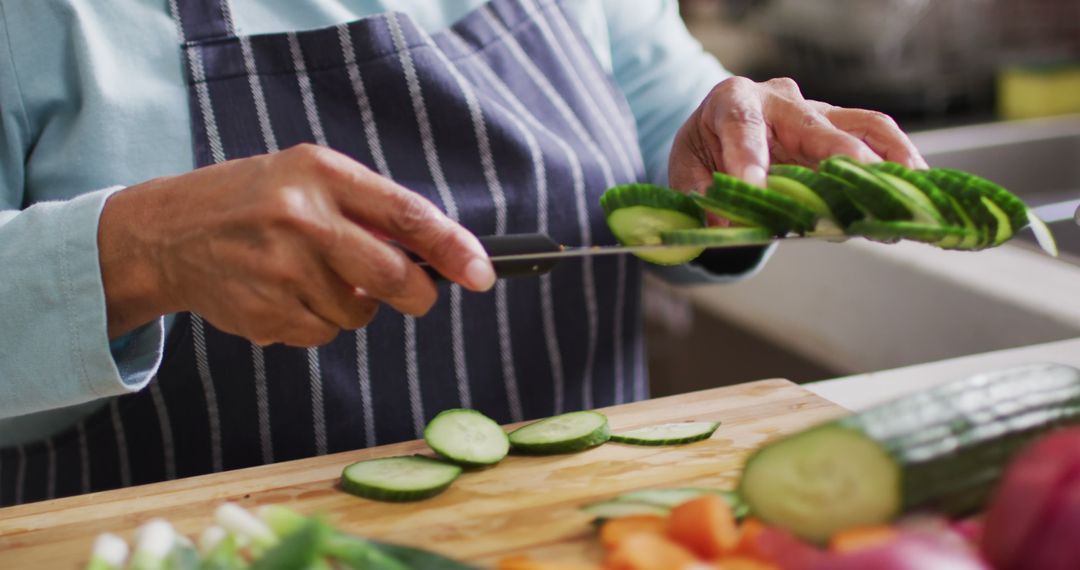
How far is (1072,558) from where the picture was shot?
0.87 m

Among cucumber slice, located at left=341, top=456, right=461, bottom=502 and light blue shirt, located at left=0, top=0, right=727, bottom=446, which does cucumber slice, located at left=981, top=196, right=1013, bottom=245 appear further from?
light blue shirt, located at left=0, top=0, right=727, bottom=446

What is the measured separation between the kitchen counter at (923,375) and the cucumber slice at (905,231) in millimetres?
302

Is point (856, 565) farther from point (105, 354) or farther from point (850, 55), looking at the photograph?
point (850, 55)

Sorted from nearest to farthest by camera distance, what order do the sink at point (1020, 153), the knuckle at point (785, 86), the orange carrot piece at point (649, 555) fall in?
1. the orange carrot piece at point (649, 555)
2. the knuckle at point (785, 86)
3. the sink at point (1020, 153)

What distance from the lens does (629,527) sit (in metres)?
1.09

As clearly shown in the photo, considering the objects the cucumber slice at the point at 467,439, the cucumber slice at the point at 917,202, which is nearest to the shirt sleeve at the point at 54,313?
the cucumber slice at the point at 467,439

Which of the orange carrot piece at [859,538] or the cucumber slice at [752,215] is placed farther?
the cucumber slice at [752,215]

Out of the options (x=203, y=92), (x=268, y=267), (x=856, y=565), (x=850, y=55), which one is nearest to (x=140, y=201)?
(x=268, y=267)

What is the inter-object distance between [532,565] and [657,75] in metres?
1.19

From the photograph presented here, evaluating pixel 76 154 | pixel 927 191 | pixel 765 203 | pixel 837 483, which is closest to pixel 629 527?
pixel 837 483

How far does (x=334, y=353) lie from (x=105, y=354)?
356 mm

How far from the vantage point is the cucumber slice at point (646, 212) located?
4.52 ft

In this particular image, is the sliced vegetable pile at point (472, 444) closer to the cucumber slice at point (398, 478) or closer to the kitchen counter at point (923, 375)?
the cucumber slice at point (398, 478)

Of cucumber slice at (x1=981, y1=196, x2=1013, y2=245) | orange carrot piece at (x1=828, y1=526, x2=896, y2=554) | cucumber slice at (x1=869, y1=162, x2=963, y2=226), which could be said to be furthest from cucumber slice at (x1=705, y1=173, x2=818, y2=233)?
orange carrot piece at (x1=828, y1=526, x2=896, y2=554)
